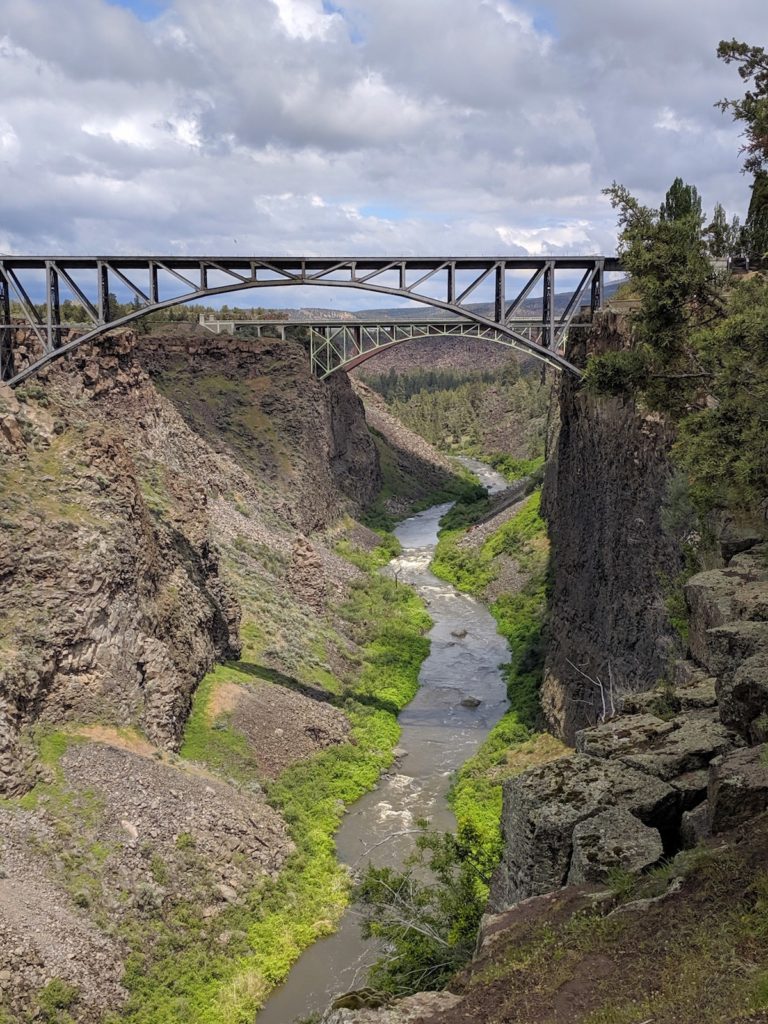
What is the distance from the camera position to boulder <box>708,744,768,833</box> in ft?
32.0

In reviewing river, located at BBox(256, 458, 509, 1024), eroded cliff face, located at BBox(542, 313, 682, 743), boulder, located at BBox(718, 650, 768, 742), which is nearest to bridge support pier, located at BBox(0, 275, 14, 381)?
river, located at BBox(256, 458, 509, 1024)

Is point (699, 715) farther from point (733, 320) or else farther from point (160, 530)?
point (160, 530)

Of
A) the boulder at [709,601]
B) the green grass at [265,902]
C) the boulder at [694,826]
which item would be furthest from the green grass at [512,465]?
the boulder at [694,826]

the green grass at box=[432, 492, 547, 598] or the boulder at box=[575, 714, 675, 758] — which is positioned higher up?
the boulder at box=[575, 714, 675, 758]

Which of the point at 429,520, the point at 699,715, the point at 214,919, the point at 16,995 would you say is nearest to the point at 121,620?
the point at 214,919

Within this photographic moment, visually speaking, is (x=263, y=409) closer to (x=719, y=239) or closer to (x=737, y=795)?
(x=719, y=239)

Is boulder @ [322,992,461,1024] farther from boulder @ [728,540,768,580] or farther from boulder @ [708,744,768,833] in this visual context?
boulder @ [728,540,768,580]

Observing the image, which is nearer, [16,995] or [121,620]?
[16,995]

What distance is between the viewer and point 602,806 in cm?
1060

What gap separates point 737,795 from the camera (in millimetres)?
9789

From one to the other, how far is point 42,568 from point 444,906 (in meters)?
17.2

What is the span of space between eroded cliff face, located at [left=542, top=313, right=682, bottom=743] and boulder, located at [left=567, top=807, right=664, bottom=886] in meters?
12.3

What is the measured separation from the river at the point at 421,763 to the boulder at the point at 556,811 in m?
6.57

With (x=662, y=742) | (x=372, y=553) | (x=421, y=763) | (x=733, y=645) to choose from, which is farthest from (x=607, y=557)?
(x=372, y=553)
